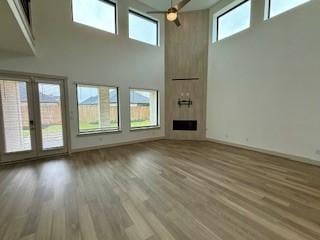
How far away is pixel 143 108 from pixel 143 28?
3164 mm

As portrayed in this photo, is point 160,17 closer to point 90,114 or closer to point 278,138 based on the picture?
point 90,114

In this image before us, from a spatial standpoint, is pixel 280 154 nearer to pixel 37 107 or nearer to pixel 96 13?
pixel 37 107

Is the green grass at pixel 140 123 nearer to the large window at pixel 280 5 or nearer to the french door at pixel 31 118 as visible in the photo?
the french door at pixel 31 118

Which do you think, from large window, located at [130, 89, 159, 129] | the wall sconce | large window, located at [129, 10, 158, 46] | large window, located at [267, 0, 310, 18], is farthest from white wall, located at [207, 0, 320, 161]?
large window, located at [130, 89, 159, 129]

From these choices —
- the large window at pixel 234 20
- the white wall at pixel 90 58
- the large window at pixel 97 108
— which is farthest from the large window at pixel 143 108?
the large window at pixel 234 20

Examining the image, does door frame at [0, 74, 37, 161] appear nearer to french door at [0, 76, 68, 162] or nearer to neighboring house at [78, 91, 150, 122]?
A: french door at [0, 76, 68, 162]

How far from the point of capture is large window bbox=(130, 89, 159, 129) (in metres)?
6.21

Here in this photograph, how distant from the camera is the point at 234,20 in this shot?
562 cm

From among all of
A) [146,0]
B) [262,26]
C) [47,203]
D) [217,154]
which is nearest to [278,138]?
[217,154]

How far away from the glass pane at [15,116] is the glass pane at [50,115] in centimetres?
33

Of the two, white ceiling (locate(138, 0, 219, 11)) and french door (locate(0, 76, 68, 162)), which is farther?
white ceiling (locate(138, 0, 219, 11))

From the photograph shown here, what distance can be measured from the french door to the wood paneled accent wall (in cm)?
401

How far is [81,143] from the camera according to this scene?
5.02 m

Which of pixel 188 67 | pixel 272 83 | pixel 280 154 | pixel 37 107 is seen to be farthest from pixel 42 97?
pixel 280 154
